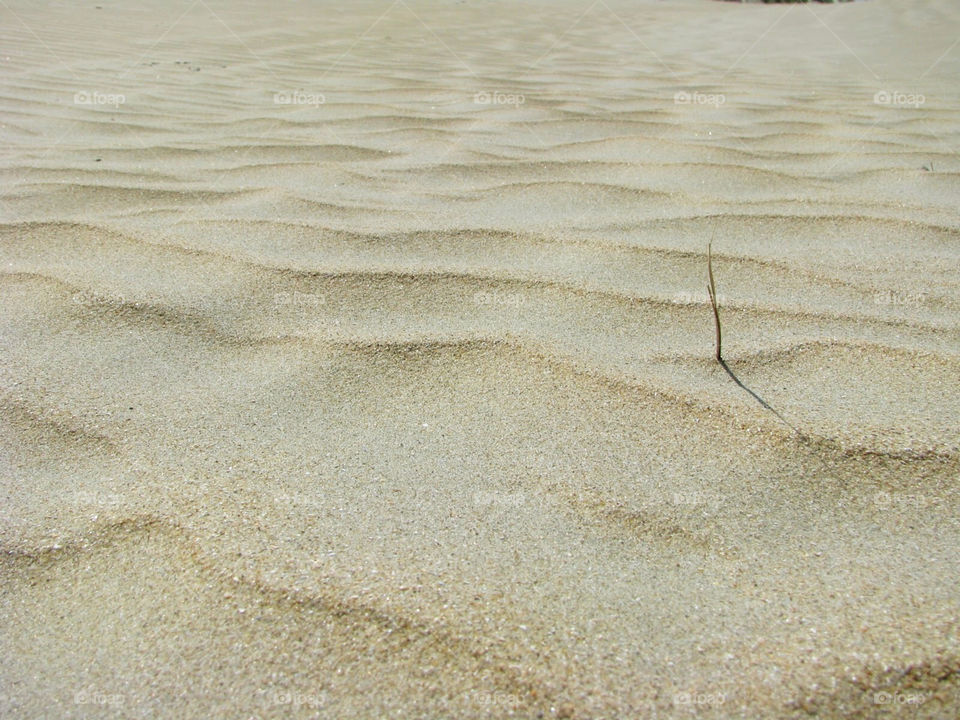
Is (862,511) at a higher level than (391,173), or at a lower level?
lower

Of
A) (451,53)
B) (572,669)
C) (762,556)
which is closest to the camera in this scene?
(572,669)

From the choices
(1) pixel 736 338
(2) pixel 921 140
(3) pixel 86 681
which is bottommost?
(3) pixel 86 681

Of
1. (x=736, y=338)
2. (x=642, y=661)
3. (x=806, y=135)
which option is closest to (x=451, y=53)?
(x=806, y=135)

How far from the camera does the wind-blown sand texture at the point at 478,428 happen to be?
0.76m

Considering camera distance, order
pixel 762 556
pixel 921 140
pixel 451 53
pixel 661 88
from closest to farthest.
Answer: pixel 762 556 → pixel 921 140 → pixel 661 88 → pixel 451 53

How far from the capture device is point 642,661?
2.47 ft

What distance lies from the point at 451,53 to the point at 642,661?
160 inches

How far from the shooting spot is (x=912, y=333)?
1310 millimetres

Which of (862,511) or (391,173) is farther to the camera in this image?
(391,173)

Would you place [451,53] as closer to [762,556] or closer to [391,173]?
[391,173]

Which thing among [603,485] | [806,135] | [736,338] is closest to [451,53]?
[806,135]

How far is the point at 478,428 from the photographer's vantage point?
1107mm

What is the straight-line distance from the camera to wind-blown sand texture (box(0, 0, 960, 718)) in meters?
0.76

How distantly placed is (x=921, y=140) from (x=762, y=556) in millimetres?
2068
